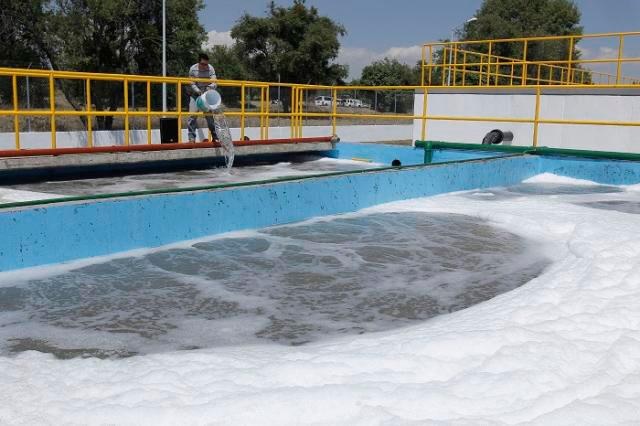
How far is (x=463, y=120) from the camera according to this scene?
14.2 meters

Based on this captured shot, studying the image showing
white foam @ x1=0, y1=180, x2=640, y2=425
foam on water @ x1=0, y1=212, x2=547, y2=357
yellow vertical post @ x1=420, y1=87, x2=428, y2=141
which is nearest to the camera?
white foam @ x1=0, y1=180, x2=640, y2=425

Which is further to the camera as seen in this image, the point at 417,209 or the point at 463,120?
the point at 463,120

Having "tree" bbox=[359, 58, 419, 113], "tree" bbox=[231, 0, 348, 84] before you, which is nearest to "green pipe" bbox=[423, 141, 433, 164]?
"tree" bbox=[231, 0, 348, 84]

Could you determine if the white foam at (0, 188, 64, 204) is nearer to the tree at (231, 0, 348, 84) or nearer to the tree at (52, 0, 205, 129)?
the tree at (52, 0, 205, 129)

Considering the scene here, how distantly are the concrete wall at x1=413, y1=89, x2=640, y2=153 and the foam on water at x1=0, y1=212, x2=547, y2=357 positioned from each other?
7.12 metres

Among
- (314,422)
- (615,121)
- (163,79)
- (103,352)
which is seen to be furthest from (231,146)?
(314,422)

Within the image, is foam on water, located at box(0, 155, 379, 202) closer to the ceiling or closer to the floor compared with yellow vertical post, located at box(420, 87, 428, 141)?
closer to the floor

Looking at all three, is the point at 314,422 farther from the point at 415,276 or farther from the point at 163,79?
the point at 163,79

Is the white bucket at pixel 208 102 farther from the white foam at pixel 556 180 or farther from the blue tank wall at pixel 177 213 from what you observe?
the white foam at pixel 556 180

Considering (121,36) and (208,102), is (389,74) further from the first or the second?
(208,102)

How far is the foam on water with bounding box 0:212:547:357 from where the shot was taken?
3688 millimetres

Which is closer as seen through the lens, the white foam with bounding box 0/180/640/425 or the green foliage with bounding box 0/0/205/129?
the white foam with bounding box 0/180/640/425

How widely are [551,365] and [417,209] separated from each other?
15.9 ft

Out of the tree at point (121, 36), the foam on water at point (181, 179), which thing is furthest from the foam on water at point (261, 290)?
the tree at point (121, 36)
